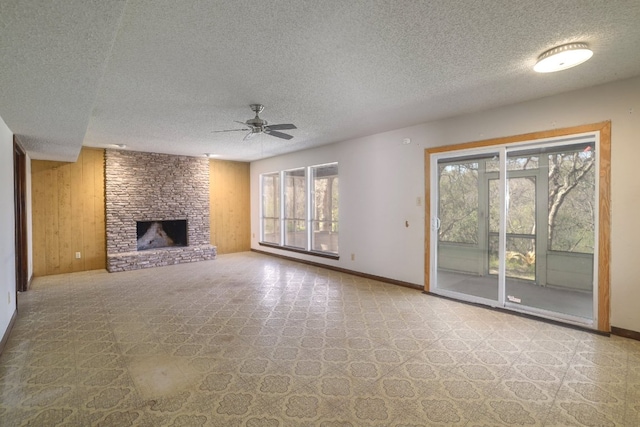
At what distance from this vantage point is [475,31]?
228 cm

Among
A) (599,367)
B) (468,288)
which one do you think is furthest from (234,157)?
(599,367)

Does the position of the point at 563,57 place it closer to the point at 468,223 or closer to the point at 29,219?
the point at 468,223

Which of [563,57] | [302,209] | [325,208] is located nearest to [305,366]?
[563,57]

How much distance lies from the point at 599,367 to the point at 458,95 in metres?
2.88

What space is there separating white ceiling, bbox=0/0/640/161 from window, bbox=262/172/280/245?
424 cm

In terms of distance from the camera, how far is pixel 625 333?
10.4 feet

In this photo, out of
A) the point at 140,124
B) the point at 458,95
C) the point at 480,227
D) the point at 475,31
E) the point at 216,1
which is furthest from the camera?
the point at 480,227

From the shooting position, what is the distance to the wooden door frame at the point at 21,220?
4.86 meters

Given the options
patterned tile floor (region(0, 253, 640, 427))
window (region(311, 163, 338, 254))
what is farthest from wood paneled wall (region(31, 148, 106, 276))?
window (region(311, 163, 338, 254))

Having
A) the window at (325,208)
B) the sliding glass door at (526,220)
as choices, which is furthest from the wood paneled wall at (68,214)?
the sliding glass door at (526,220)

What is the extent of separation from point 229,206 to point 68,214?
3.47 meters

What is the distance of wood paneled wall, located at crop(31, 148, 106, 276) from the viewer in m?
6.12

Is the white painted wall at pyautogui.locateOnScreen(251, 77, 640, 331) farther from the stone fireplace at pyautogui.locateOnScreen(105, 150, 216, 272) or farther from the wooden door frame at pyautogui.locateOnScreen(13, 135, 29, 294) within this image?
the wooden door frame at pyautogui.locateOnScreen(13, 135, 29, 294)

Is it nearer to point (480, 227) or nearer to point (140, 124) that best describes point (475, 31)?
point (480, 227)
